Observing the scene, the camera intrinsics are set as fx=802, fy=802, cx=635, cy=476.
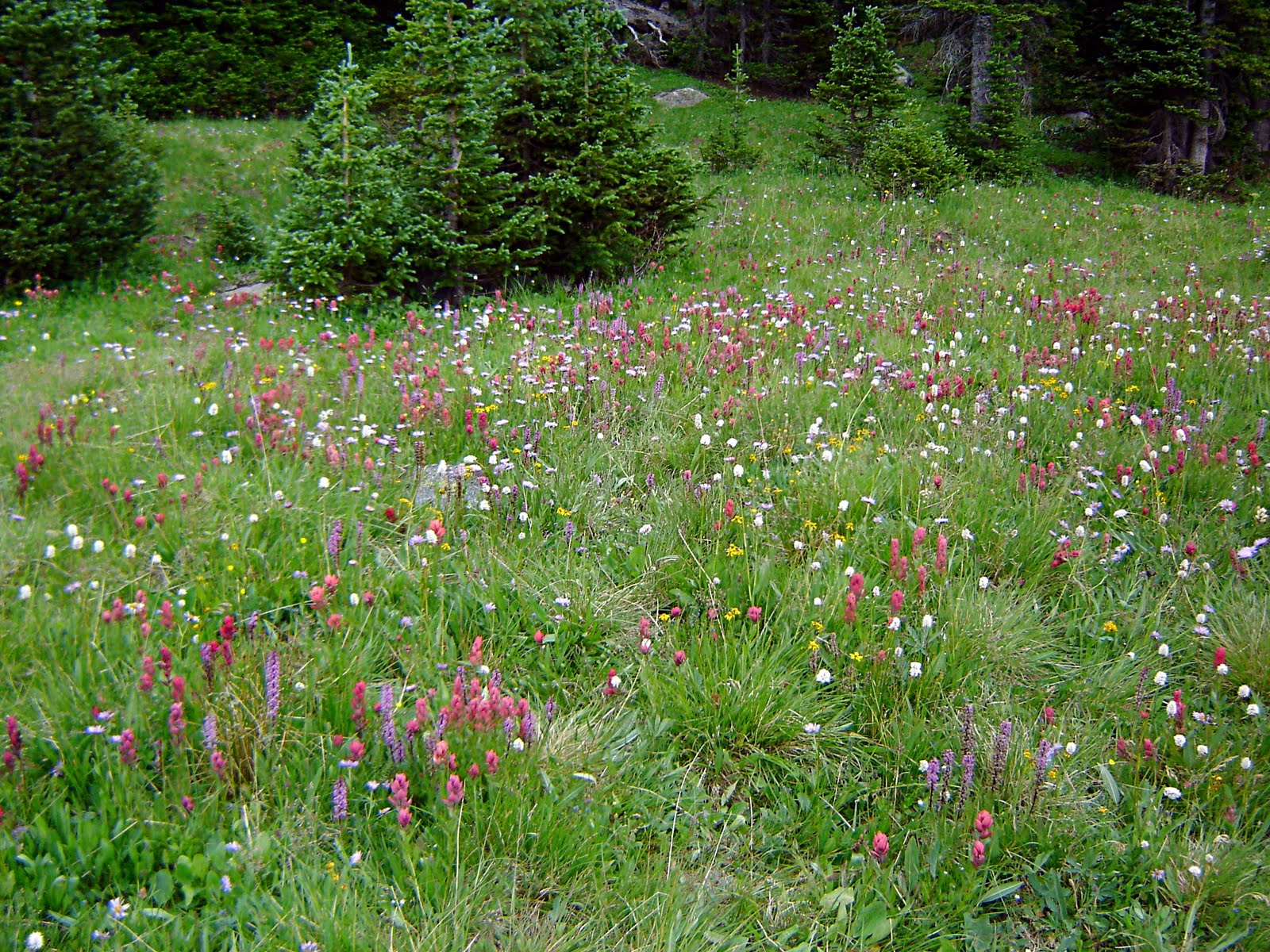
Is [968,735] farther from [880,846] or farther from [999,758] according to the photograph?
[880,846]

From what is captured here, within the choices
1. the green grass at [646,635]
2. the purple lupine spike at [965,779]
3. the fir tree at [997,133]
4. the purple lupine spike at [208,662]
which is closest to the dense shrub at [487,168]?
the green grass at [646,635]

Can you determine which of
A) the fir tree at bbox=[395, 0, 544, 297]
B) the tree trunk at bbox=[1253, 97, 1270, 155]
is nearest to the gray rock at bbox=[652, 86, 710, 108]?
the tree trunk at bbox=[1253, 97, 1270, 155]

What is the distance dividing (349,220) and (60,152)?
A: 4.51 m

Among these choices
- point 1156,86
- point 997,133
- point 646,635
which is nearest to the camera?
point 646,635

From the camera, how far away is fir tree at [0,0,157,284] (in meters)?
9.27

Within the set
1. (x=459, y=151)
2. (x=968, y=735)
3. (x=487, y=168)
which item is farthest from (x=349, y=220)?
(x=968, y=735)

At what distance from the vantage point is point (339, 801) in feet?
8.63

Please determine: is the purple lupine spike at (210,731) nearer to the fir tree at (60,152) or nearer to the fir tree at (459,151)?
the fir tree at (459,151)

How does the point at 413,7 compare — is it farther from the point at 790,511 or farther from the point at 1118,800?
the point at 1118,800

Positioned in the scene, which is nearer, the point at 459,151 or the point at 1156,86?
the point at 459,151

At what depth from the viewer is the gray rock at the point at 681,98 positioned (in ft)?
104

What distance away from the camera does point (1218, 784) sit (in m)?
2.96

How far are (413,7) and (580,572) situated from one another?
7.35 metres

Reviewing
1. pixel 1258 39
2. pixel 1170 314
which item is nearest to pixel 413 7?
pixel 1170 314
